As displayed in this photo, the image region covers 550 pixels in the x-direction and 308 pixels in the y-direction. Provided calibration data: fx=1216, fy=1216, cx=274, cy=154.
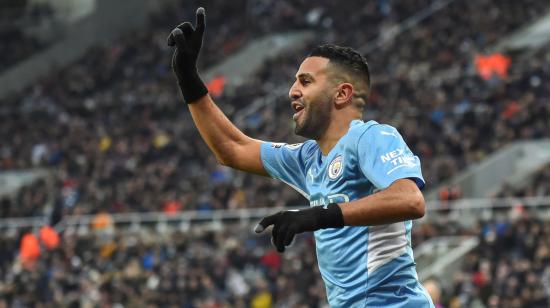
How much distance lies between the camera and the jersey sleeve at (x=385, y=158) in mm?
4526

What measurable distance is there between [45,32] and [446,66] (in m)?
17.6

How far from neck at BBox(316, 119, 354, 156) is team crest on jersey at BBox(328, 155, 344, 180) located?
5.3 inches

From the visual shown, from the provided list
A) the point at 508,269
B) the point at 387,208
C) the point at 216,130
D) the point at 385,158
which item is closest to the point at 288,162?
the point at 216,130

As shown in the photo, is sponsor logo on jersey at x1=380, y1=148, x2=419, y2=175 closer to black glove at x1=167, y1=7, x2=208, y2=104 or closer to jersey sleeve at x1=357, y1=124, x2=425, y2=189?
jersey sleeve at x1=357, y1=124, x2=425, y2=189

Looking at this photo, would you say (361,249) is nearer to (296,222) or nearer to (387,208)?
(387,208)

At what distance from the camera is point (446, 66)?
26234mm

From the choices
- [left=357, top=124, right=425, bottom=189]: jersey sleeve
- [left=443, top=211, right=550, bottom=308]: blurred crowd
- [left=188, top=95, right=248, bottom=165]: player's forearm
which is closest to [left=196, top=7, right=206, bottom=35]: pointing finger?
[left=188, top=95, right=248, bottom=165]: player's forearm

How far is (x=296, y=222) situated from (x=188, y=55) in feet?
4.39

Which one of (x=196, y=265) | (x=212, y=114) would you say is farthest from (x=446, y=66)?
(x=212, y=114)

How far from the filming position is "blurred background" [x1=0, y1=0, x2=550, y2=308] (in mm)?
19219

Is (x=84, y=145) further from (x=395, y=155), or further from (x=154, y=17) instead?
(x=395, y=155)

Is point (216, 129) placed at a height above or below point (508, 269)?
above

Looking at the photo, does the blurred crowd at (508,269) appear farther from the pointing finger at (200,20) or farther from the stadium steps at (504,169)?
the pointing finger at (200,20)

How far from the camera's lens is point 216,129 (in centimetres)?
568
